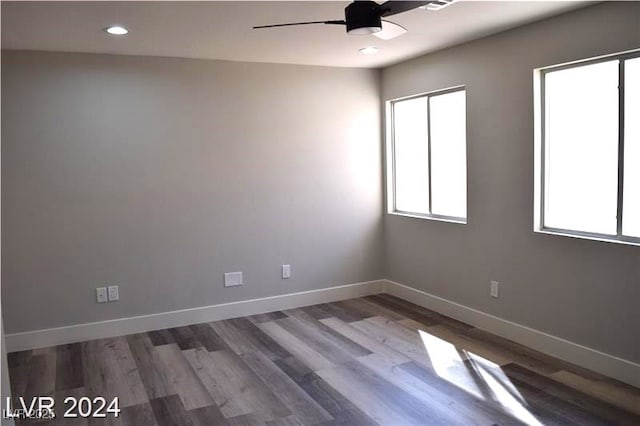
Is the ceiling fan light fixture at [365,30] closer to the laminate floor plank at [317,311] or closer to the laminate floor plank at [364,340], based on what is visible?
the laminate floor plank at [364,340]

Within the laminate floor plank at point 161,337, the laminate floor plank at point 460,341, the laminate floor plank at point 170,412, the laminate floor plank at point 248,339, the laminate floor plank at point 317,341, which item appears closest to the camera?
the laminate floor plank at point 170,412

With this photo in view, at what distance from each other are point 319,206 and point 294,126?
0.83m

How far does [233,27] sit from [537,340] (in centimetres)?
312

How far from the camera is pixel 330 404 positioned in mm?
3109

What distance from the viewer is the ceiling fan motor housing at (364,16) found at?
2379 mm

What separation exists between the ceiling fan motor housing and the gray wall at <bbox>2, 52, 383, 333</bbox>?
2511 millimetres

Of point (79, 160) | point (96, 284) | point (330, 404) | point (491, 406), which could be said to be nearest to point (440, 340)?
point (491, 406)

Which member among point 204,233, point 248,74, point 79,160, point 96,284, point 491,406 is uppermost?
point 248,74

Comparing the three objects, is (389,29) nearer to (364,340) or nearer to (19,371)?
(364,340)

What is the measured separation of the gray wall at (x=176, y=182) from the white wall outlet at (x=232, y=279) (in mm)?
62

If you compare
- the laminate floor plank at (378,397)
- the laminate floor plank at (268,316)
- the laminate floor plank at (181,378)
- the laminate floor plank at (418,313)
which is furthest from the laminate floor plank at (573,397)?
the laminate floor plank at (268,316)

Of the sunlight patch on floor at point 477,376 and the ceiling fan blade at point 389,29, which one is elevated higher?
the ceiling fan blade at point 389,29

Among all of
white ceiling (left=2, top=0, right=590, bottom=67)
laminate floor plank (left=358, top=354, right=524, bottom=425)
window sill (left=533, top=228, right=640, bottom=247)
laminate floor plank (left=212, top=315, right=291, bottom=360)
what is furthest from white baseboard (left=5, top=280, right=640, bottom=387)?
white ceiling (left=2, top=0, right=590, bottom=67)

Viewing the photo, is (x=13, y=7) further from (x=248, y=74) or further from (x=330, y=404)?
(x=330, y=404)
